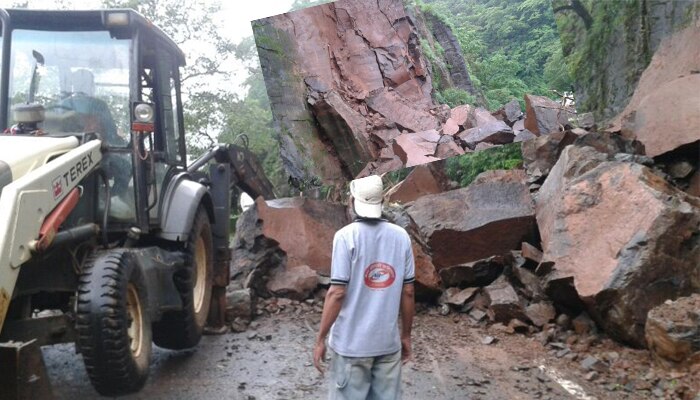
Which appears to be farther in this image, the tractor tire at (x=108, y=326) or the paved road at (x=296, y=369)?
the paved road at (x=296, y=369)

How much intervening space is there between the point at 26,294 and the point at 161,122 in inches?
92.3

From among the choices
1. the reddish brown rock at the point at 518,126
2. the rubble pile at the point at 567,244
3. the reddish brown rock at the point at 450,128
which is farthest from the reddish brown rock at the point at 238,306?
the reddish brown rock at the point at 450,128

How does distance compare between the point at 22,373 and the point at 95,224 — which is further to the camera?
the point at 95,224

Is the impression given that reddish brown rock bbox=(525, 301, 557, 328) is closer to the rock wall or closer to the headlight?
the headlight

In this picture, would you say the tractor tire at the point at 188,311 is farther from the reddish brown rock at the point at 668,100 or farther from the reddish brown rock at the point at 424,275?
the reddish brown rock at the point at 668,100

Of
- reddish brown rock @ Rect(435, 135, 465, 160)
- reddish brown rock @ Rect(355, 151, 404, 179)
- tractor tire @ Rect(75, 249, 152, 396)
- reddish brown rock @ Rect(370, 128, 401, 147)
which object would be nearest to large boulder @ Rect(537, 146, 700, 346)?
tractor tire @ Rect(75, 249, 152, 396)

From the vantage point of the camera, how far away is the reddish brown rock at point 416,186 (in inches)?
386

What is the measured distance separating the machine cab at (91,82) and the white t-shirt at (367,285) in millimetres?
2435

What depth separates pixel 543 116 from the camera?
11391mm

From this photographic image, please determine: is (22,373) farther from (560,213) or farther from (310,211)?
(310,211)

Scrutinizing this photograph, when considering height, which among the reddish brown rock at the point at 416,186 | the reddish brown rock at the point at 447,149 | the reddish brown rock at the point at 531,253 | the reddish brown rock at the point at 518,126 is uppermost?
the reddish brown rock at the point at 518,126

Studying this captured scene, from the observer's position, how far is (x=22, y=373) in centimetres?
330

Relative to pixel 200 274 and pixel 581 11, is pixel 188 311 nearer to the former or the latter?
pixel 200 274

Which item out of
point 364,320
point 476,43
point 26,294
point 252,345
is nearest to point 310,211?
point 252,345
